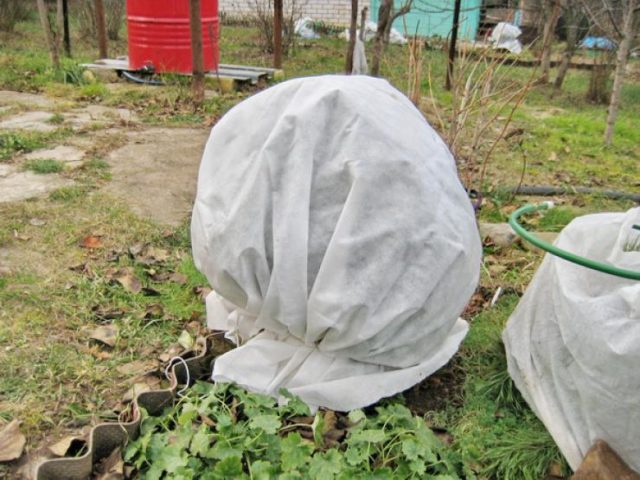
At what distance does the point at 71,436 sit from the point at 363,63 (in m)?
4.25

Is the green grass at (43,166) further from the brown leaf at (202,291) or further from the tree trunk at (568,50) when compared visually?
the tree trunk at (568,50)

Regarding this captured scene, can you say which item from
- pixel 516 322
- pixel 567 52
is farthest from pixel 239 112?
pixel 567 52

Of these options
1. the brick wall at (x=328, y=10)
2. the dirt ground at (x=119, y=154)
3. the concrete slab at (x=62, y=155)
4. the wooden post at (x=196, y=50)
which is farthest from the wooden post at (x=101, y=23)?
the brick wall at (x=328, y=10)

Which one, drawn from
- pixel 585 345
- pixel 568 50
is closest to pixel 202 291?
pixel 585 345

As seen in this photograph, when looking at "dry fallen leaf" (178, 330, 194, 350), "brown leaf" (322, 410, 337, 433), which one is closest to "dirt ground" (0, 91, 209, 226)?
"dry fallen leaf" (178, 330, 194, 350)

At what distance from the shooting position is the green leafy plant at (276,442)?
1.86m

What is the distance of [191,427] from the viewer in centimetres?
203

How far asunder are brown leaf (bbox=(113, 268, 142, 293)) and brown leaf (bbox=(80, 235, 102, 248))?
33cm

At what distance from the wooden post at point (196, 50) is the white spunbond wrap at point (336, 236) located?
4546 mm

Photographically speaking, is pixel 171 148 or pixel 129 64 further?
pixel 129 64

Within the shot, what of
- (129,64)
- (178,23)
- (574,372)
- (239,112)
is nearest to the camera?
(574,372)

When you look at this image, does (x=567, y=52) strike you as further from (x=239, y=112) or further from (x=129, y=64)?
(x=239, y=112)

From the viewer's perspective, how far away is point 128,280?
304 cm

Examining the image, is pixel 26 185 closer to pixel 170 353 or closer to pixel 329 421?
pixel 170 353
